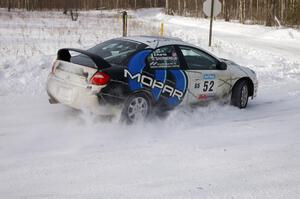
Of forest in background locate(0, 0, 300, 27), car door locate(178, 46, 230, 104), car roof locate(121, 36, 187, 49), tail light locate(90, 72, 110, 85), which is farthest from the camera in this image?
forest in background locate(0, 0, 300, 27)

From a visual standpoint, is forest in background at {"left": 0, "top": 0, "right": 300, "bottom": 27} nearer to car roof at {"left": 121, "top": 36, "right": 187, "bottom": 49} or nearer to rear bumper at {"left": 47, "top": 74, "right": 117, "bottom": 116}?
car roof at {"left": 121, "top": 36, "right": 187, "bottom": 49}

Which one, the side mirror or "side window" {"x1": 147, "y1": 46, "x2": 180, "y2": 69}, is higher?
"side window" {"x1": 147, "y1": 46, "x2": 180, "y2": 69}

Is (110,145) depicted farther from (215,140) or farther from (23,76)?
(23,76)

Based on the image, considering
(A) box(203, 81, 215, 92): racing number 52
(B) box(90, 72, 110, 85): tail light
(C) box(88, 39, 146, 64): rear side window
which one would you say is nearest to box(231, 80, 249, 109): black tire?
(A) box(203, 81, 215, 92): racing number 52

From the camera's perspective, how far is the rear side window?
552cm

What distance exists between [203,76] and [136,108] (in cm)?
159

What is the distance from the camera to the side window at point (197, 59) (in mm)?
6202

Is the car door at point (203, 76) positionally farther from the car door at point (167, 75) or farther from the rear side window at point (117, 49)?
the rear side window at point (117, 49)

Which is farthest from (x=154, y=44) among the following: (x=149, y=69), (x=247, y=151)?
(x=247, y=151)

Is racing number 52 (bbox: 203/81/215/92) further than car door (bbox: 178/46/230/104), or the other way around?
racing number 52 (bbox: 203/81/215/92)

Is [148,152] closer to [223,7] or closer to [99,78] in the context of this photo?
[99,78]

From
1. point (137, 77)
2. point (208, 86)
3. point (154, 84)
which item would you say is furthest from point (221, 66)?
point (137, 77)

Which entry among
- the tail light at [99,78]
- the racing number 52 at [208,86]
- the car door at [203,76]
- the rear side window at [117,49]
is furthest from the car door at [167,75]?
the tail light at [99,78]

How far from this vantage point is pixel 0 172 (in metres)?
3.81
